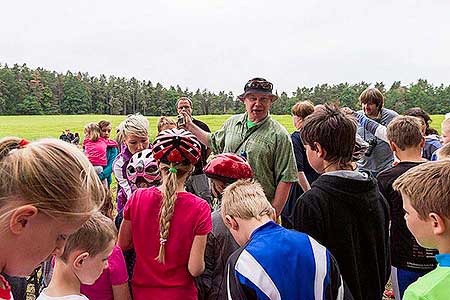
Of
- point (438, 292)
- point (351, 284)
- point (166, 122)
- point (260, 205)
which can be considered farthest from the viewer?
point (166, 122)

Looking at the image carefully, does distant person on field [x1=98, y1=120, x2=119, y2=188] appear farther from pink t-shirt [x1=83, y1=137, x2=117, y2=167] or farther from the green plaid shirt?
the green plaid shirt

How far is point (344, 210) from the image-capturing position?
2609 mm

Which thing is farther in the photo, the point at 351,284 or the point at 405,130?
the point at 405,130

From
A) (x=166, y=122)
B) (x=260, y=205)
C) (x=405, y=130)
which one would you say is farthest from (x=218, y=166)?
(x=166, y=122)

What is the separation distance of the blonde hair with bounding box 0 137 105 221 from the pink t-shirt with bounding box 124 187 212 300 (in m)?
1.40

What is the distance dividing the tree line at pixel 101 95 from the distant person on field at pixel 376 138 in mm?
25002

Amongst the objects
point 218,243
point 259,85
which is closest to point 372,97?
point 259,85

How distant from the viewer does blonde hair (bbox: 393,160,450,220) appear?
6.45 feet

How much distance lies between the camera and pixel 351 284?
2.68 m

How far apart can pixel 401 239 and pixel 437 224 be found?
1.68 meters

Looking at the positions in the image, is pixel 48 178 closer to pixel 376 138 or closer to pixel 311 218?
pixel 311 218

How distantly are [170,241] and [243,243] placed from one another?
0.62 metres

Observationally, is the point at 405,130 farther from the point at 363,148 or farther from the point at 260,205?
the point at 260,205

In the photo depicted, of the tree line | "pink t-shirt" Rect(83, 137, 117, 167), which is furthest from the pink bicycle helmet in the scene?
the tree line
